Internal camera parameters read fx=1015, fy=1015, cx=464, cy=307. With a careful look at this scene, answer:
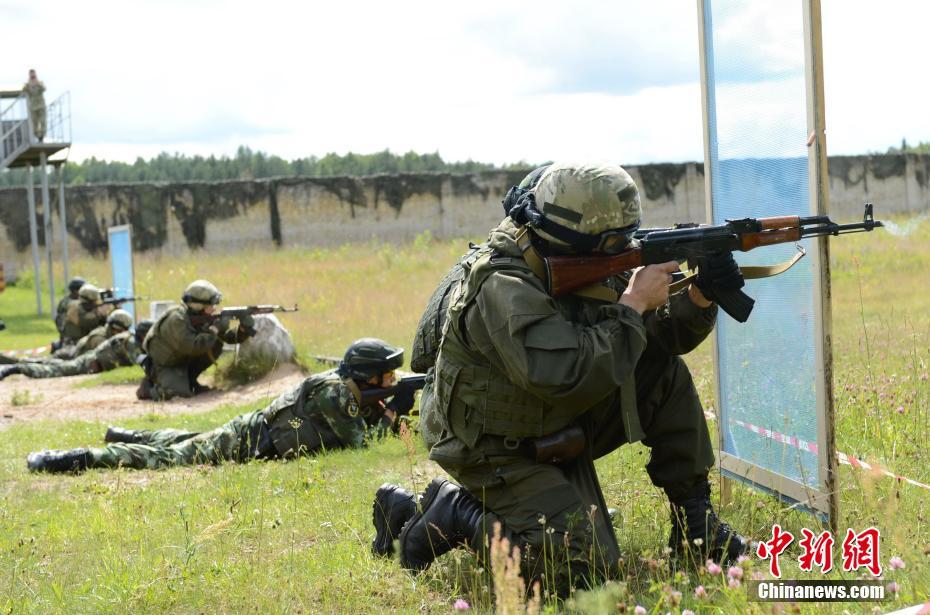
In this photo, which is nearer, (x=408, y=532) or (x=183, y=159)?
(x=408, y=532)

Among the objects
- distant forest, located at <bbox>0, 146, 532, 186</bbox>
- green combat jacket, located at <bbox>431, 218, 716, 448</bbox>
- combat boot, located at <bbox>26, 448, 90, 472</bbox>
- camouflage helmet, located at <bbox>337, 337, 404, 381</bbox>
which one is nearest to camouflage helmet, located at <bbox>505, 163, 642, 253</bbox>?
green combat jacket, located at <bbox>431, 218, 716, 448</bbox>

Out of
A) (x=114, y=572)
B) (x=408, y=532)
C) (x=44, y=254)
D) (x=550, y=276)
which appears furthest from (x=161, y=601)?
(x=44, y=254)

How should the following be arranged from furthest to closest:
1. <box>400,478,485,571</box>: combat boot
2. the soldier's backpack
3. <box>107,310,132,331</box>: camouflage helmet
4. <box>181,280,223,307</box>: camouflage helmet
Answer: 1. <box>107,310,132,331</box>: camouflage helmet
2. <box>181,280,223,307</box>: camouflage helmet
3. the soldier's backpack
4. <box>400,478,485,571</box>: combat boot

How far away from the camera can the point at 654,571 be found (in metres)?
3.37

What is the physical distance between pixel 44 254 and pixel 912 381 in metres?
24.2

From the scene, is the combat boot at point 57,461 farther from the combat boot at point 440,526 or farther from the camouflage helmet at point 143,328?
the camouflage helmet at point 143,328

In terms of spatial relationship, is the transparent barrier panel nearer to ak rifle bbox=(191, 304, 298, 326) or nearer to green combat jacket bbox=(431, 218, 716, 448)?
green combat jacket bbox=(431, 218, 716, 448)

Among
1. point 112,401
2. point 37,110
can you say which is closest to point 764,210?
point 112,401

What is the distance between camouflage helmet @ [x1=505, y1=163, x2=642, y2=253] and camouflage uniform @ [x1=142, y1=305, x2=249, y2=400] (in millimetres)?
7470

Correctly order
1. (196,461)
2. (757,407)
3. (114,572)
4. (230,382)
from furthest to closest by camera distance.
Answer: (230,382) → (196,461) → (757,407) → (114,572)

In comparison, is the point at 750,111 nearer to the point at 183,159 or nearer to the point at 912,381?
the point at 912,381

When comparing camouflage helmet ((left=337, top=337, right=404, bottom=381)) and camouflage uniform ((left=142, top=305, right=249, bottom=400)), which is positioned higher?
camouflage helmet ((left=337, top=337, right=404, bottom=381))

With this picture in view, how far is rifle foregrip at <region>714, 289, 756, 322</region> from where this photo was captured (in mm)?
3564

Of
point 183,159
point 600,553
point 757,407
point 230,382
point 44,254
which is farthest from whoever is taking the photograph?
point 183,159
